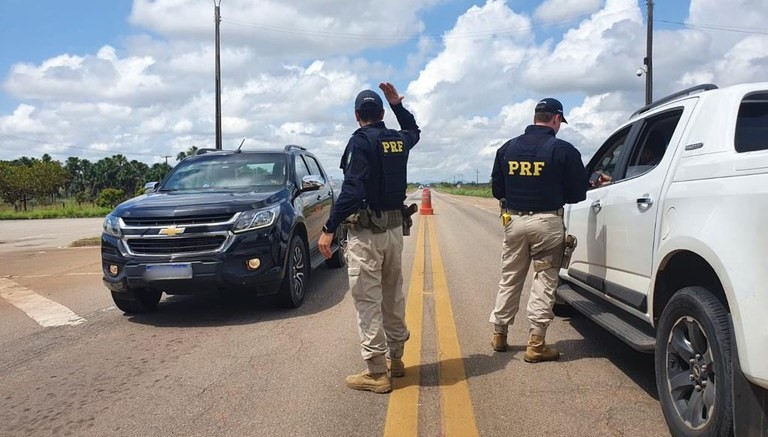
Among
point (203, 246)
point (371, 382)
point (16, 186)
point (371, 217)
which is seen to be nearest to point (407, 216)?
point (371, 217)

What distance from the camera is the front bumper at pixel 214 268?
233 inches

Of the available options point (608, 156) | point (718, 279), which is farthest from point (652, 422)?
point (608, 156)

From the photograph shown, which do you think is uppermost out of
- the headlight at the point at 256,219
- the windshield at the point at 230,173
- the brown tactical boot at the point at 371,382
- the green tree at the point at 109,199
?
the windshield at the point at 230,173

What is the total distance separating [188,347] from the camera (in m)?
5.30

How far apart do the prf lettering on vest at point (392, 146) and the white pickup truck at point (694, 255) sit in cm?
160

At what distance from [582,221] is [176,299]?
499cm

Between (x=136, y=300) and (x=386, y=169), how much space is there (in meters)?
3.77

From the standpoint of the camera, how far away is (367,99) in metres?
4.17

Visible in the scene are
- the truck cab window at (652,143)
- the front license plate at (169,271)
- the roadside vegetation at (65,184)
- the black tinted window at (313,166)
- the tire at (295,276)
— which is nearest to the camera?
the truck cab window at (652,143)

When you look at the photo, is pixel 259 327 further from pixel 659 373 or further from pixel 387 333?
pixel 659 373

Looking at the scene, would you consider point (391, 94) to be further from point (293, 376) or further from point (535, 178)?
point (293, 376)

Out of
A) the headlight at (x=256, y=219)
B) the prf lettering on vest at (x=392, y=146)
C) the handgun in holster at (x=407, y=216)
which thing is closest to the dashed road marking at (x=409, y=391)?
the handgun in holster at (x=407, y=216)

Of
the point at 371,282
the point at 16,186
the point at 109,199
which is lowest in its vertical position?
the point at 109,199

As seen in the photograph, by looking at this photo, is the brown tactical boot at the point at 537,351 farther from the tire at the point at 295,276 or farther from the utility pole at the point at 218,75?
the utility pole at the point at 218,75
